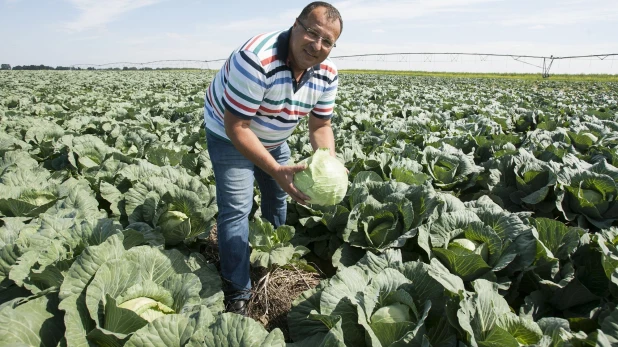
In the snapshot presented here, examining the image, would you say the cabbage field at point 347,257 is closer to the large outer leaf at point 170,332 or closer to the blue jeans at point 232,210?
the large outer leaf at point 170,332

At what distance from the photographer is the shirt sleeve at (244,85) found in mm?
2400

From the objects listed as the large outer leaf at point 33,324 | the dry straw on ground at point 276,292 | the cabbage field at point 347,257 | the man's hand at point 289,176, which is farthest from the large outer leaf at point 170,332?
the dry straw on ground at point 276,292

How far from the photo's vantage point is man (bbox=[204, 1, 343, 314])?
241 centimetres

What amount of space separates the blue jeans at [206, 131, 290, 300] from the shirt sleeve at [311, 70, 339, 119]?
0.70m

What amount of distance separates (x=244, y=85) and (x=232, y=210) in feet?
2.90

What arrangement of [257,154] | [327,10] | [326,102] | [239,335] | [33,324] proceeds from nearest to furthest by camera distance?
[239,335] → [33,324] → [327,10] → [257,154] → [326,102]

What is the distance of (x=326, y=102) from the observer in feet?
10.2

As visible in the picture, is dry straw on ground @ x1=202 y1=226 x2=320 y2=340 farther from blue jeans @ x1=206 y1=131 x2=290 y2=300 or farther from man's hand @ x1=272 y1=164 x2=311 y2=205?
man's hand @ x1=272 y1=164 x2=311 y2=205

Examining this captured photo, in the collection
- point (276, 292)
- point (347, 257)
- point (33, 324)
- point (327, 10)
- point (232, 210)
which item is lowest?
point (276, 292)

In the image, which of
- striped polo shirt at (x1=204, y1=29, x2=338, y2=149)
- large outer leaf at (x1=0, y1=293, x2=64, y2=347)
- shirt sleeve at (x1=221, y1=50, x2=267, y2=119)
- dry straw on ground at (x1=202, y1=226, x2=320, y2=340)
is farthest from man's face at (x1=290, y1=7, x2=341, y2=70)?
large outer leaf at (x1=0, y1=293, x2=64, y2=347)

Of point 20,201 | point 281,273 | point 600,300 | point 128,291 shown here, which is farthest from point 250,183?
point 600,300

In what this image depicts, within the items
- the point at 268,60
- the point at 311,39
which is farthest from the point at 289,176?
the point at 311,39

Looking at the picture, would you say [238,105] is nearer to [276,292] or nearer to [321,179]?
[321,179]

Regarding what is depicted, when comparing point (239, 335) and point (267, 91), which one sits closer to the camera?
point (239, 335)
